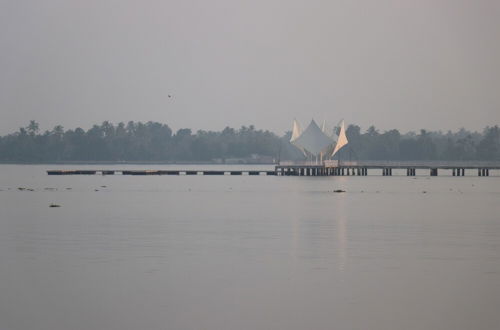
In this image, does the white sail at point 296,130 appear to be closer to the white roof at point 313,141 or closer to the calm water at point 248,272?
the white roof at point 313,141

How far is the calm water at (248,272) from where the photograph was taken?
22.7 meters

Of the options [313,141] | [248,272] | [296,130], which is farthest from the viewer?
[296,130]

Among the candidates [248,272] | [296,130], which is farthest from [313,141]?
[248,272]

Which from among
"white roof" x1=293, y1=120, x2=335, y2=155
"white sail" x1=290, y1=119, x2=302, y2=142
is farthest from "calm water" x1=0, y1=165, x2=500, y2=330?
"white sail" x1=290, y1=119, x2=302, y2=142

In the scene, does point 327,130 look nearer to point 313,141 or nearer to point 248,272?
point 313,141

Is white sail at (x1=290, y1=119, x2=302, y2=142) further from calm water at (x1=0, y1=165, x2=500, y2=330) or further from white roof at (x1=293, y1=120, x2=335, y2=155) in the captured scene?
calm water at (x1=0, y1=165, x2=500, y2=330)

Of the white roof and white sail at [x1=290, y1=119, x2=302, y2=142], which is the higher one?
white sail at [x1=290, y1=119, x2=302, y2=142]

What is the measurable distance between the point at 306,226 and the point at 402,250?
12.9 meters

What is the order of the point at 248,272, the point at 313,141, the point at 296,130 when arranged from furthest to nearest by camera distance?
the point at 296,130, the point at 313,141, the point at 248,272

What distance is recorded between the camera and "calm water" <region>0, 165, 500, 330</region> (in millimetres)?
22703

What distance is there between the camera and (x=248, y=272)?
97.7 ft

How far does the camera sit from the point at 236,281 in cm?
2795

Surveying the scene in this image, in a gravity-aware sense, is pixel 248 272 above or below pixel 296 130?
below

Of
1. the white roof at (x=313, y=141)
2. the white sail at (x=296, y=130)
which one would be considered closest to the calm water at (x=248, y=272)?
the white roof at (x=313, y=141)
